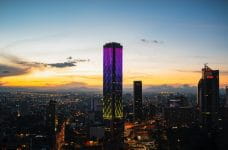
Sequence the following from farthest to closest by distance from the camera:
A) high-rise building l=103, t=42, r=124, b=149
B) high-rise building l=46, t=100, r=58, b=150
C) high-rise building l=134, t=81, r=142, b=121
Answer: high-rise building l=134, t=81, r=142, b=121
high-rise building l=103, t=42, r=124, b=149
high-rise building l=46, t=100, r=58, b=150

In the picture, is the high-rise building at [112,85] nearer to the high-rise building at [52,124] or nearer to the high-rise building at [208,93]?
the high-rise building at [52,124]

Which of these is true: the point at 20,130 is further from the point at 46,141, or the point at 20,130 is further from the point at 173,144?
the point at 173,144

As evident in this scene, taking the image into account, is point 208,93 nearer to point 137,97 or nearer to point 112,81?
point 112,81

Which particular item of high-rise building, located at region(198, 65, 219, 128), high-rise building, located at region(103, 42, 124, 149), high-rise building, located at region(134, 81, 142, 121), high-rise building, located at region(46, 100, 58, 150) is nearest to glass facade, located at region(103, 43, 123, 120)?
high-rise building, located at region(103, 42, 124, 149)


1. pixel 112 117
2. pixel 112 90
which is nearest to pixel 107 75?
pixel 112 90

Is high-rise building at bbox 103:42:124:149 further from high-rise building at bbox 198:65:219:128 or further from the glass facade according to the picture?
high-rise building at bbox 198:65:219:128

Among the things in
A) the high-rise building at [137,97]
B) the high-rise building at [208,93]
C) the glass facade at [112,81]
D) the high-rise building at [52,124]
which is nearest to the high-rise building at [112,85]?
the glass facade at [112,81]
